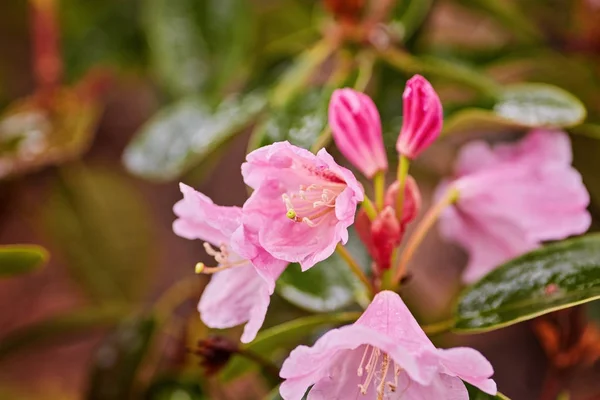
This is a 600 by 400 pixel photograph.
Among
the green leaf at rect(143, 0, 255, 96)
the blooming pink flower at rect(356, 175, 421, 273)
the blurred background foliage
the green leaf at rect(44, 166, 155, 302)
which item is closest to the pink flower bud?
the blooming pink flower at rect(356, 175, 421, 273)

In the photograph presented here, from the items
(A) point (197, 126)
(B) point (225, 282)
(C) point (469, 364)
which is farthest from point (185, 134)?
(C) point (469, 364)

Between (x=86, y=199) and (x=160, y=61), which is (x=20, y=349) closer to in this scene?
(x=86, y=199)

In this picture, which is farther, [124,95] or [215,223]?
[124,95]

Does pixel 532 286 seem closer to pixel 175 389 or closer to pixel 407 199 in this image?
pixel 407 199

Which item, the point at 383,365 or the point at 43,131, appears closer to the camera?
the point at 383,365

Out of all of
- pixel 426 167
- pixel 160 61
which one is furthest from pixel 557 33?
pixel 160 61

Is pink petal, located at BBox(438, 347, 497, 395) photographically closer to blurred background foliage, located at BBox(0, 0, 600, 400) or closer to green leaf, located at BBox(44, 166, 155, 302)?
Result: blurred background foliage, located at BBox(0, 0, 600, 400)
